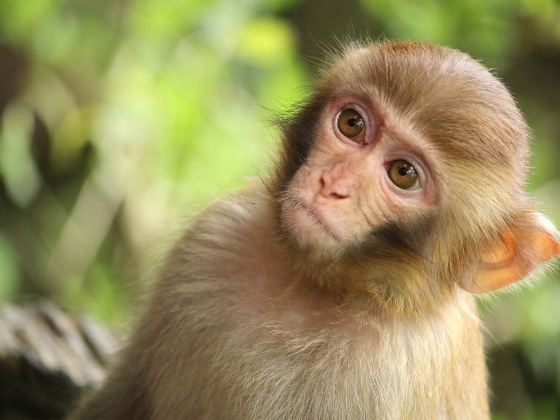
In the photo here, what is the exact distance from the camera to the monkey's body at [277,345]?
10.9ft

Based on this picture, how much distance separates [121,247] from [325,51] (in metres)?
3.54

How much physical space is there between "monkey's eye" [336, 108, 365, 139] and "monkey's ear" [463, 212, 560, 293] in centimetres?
→ 62

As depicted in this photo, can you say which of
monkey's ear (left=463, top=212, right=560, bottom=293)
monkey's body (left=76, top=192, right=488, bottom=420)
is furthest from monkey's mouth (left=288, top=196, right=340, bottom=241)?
monkey's ear (left=463, top=212, right=560, bottom=293)

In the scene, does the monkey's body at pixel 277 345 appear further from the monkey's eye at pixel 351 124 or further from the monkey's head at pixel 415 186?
the monkey's eye at pixel 351 124

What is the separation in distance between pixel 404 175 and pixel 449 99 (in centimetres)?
29

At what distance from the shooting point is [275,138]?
3.61 m

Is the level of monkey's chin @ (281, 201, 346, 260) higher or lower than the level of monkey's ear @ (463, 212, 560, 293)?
lower

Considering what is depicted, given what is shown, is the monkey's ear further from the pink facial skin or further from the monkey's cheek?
the monkey's cheek

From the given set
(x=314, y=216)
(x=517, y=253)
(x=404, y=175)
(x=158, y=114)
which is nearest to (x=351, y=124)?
(x=404, y=175)

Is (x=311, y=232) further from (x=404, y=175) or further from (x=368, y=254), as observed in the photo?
(x=404, y=175)

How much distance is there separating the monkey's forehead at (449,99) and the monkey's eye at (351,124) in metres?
0.08

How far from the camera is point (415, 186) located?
3.16m

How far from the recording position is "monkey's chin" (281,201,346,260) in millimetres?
3062

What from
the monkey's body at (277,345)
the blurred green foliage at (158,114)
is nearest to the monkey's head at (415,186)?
the monkey's body at (277,345)
